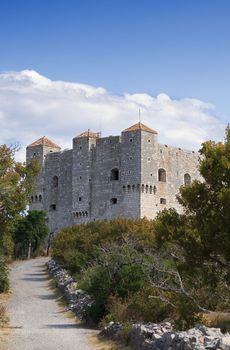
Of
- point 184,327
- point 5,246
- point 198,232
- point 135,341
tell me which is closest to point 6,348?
point 135,341

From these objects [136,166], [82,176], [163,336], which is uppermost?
[136,166]

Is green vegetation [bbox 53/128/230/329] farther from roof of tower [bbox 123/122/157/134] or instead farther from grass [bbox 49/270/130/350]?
roof of tower [bbox 123/122/157/134]

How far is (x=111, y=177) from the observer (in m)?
54.1

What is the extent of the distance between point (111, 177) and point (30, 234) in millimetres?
9510

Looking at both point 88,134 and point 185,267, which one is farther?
point 88,134

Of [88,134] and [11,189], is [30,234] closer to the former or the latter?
[88,134]

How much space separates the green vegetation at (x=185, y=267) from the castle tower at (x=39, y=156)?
38.8m

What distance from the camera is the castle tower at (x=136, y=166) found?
51750 millimetres

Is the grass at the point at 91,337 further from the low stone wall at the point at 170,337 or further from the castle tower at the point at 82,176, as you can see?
the castle tower at the point at 82,176

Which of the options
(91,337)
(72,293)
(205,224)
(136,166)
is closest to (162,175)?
(136,166)

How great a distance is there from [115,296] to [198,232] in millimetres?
4604

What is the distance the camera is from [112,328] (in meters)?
15.8

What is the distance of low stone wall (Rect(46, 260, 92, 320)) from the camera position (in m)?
20.7

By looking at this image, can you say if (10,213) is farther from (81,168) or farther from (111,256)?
(81,168)
